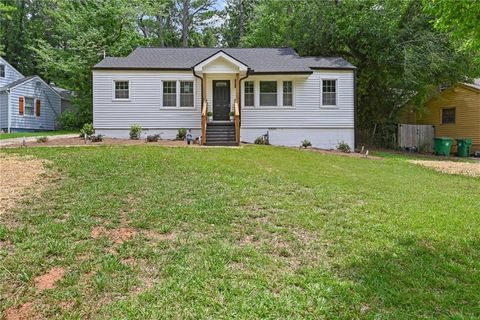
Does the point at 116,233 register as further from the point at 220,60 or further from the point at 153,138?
the point at 220,60

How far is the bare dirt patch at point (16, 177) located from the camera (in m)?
6.07

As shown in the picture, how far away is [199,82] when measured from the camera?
688 inches

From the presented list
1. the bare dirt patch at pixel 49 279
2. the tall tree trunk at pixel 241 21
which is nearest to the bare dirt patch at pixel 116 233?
the bare dirt patch at pixel 49 279

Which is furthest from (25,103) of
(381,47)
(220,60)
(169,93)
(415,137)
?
(415,137)

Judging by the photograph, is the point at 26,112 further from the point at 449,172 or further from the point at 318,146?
the point at 449,172

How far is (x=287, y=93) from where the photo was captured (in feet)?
57.9

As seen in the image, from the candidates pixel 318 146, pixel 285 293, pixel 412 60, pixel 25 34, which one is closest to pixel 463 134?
pixel 412 60

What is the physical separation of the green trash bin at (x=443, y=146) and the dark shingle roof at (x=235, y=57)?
687 cm

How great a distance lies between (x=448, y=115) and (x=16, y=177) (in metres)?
23.4

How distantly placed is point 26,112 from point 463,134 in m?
28.7

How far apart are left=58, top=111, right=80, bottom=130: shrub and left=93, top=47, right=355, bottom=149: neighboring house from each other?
34.6 ft

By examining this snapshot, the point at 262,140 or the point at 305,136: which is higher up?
the point at 305,136

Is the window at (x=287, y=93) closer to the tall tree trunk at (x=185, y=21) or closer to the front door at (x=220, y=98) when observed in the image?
the front door at (x=220, y=98)

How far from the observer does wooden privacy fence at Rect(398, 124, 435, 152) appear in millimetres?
20875
